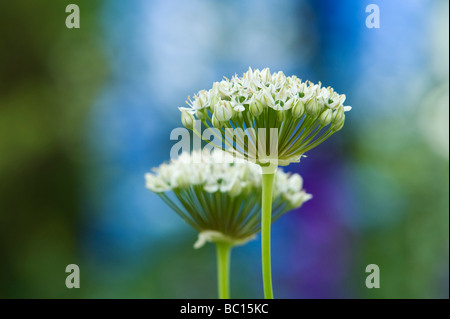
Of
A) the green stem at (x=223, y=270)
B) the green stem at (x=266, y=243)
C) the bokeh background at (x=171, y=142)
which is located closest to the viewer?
the green stem at (x=266, y=243)

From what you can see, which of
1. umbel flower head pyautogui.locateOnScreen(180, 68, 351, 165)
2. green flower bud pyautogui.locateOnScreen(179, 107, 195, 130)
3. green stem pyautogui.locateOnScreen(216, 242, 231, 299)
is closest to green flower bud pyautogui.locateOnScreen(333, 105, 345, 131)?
umbel flower head pyautogui.locateOnScreen(180, 68, 351, 165)

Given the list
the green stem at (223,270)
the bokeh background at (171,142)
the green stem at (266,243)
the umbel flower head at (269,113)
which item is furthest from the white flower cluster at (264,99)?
the bokeh background at (171,142)

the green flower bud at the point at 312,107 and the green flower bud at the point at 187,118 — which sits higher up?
the green flower bud at the point at 187,118

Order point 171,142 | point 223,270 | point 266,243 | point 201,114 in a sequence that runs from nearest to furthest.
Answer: point 266,243 → point 201,114 → point 223,270 → point 171,142

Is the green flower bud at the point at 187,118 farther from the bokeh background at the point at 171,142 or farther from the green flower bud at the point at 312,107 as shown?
the bokeh background at the point at 171,142

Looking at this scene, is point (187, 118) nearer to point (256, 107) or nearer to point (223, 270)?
point (256, 107)

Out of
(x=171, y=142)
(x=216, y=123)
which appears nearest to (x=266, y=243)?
(x=216, y=123)

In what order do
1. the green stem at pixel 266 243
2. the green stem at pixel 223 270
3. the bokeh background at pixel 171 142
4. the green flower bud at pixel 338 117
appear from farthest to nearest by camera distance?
the bokeh background at pixel 171 142 → the green stem at pixel 223 270 → the green flower bud at pixel 338 117 → the green stem at pixel 266 243

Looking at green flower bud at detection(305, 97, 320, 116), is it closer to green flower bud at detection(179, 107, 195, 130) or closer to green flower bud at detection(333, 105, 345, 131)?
green flower bud at detection(333, 105, 345, 131)
